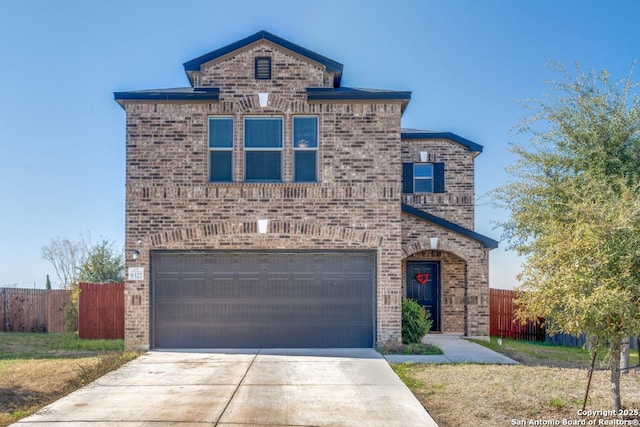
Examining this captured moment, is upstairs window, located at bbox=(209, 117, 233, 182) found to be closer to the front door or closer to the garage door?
the garage door

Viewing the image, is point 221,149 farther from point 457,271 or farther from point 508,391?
point 508,391

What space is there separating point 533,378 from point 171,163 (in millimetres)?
9093

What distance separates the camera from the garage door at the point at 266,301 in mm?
14289

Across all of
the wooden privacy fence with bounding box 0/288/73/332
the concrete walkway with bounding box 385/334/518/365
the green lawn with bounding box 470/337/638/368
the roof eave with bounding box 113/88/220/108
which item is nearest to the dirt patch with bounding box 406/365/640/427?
the concrete walkway with bounding box 385/334/518/365

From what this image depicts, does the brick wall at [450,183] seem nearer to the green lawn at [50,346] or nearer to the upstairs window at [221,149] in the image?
the upstairs window at [221,149]

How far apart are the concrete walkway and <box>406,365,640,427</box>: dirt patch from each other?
663 millimetres

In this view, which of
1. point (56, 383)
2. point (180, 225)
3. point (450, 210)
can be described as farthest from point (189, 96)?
point (450, 210)

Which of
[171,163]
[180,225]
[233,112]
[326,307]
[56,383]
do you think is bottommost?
[56,383]

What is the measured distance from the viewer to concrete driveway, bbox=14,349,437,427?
7973mm

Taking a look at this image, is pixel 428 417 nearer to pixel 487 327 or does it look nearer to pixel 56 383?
pixel 56 383

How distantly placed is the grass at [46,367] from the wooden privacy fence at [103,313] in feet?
1.82

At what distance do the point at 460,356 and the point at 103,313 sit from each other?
35.9 ft

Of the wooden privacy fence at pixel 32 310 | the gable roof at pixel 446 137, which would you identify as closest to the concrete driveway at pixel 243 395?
the gable roof at pixel 446 137

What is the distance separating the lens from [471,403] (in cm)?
893
